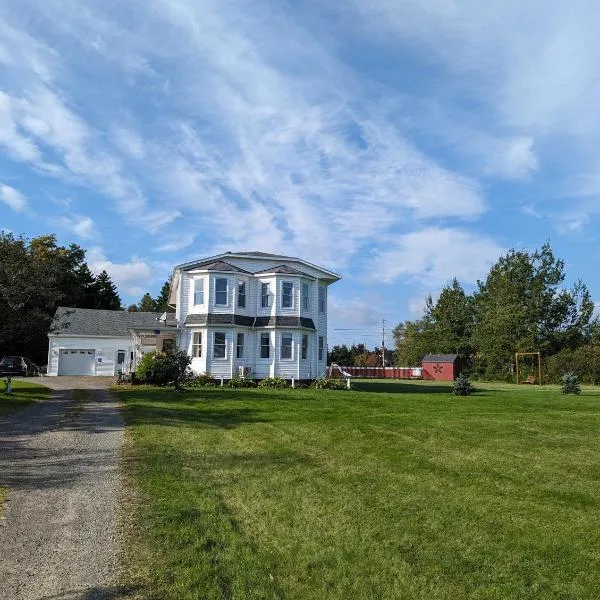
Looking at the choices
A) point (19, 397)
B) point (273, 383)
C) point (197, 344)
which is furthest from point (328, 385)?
point (19, 397)

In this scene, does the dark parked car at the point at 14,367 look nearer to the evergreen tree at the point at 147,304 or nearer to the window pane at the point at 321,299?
the window pane at the point at 321,299

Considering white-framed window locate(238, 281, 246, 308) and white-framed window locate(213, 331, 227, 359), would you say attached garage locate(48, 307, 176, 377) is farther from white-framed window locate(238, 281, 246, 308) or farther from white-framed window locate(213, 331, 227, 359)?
white-framed window locate(213, 331, 227, 359)

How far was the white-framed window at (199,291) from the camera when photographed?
108 ft

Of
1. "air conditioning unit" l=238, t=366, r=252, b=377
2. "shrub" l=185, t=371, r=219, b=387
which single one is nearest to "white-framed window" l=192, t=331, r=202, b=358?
"shrub" l=185, t=371, r=219, b=387

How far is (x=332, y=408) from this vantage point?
18406mm

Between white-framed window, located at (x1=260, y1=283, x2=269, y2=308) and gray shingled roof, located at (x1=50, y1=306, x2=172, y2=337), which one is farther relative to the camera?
gray shingled roof, located at (x1=50, y1=306, x2=172, y2=337)

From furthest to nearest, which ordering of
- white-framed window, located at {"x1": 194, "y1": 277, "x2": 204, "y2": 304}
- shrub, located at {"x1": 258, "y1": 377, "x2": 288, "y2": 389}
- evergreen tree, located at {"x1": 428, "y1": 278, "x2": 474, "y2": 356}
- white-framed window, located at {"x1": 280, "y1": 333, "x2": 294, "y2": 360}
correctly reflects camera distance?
evergreen tree, located at {"x1": 428, "y1": 278, "x2": 474, "y2": 356}
white-framed window, located at {"x1": 280, "y1": 333, "x2": 294, "y2": 360}
white-framed window, located at {"x1": 194, "y1": 277, "x2": 204, "y2": 304}
shrub, located at {"x1": 258, "y1": 377, "x2": 288, "y2": 389}

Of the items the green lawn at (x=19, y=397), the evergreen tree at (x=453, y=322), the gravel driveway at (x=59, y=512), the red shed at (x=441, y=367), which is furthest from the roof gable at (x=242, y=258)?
the evergreen tree at (x=453, y=322)

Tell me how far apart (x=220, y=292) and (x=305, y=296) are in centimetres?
499

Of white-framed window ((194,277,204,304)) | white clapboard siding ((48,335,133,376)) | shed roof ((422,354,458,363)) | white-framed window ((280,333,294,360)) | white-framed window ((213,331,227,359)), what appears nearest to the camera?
white-framed window ((213,331,227,359))

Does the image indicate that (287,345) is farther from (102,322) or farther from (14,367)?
(102,322)

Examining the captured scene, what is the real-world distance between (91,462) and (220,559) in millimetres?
4800


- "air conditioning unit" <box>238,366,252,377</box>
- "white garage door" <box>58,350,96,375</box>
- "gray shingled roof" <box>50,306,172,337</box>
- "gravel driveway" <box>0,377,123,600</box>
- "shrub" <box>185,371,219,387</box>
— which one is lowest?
"gravel driveway" <box>0,377,123,600</box>

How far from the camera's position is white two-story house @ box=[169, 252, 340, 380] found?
32219mm
